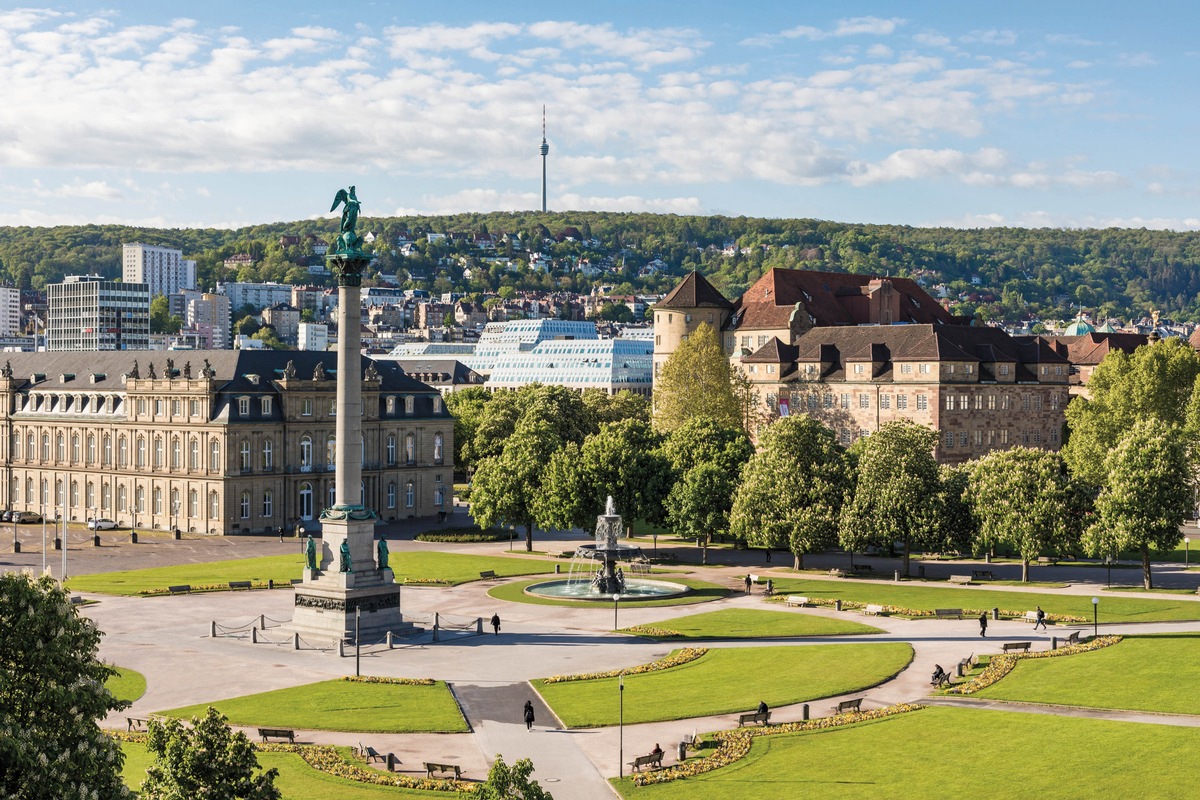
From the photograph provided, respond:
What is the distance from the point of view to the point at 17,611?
33.1m

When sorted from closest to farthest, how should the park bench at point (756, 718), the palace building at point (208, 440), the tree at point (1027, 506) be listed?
1. the park bench at point (756, 718)
2. the tree at point (1027, 506)
3. the palace building at point (208, 440)

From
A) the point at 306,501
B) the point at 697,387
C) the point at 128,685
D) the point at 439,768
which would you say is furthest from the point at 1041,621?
the point at 306,501

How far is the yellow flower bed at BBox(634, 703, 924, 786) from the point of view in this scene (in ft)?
166

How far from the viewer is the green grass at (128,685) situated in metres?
63.2

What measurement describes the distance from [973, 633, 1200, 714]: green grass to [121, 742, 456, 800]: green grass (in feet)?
92.2

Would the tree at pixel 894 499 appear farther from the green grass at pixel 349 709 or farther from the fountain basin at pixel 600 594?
the green grass at pixel 349 709

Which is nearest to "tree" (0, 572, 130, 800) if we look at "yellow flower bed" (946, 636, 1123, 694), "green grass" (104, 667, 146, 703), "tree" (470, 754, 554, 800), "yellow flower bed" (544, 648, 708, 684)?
"tree" (470, 754, 554, 800)

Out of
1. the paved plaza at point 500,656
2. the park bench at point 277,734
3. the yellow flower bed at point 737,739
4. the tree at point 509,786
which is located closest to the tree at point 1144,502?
the paved plaza at point 500,656

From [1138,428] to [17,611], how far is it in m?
85.5

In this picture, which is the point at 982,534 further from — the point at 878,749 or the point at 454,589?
the point at 878,749

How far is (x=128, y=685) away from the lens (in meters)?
65.2

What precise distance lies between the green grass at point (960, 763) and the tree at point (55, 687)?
20.8m

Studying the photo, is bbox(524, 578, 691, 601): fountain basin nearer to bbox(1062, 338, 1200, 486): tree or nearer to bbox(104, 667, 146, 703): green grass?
bbox(104, 667, 146, 703): green grass

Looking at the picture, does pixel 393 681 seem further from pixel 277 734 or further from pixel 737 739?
pixel 737 739
